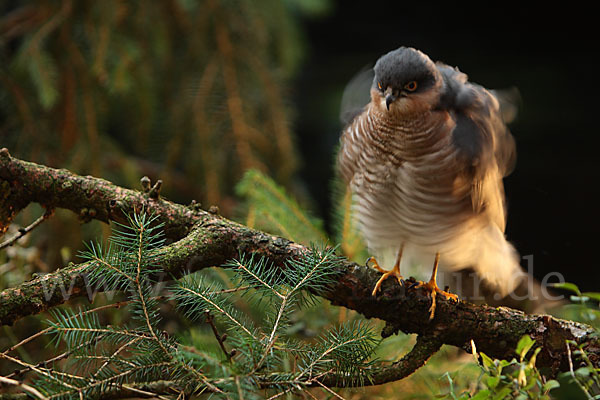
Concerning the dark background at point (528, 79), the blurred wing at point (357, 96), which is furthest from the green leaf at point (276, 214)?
the dark background at point (528, 79)

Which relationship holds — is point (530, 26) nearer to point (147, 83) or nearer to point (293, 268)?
point (147, 83)

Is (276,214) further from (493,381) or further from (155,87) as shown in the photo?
(155,87)

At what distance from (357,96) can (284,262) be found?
718mm

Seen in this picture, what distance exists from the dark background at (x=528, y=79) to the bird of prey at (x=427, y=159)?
1.05 metres

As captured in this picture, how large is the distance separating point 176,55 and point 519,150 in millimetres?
1773

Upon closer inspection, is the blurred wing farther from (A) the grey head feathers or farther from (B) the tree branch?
(B) the tree branch

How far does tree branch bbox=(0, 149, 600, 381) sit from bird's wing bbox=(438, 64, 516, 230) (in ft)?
1.04

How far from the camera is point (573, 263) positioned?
2.41 meters

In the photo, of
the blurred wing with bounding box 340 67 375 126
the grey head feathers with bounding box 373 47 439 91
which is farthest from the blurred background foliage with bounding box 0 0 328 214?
the grey head feathers with bounding box 373 47 439 91

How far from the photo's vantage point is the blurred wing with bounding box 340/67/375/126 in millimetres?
1420

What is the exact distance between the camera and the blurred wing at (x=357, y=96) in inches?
55.9

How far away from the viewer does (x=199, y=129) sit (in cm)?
207

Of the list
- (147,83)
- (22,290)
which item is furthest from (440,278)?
(147,83)

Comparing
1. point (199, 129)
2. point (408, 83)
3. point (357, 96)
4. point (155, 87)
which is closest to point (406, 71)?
point (408, 83)
